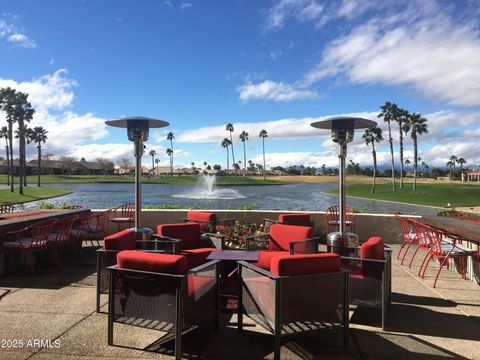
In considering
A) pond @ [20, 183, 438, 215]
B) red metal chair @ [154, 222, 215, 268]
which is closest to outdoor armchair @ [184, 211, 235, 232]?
red metal chair @ [154, 222, 215, 268]

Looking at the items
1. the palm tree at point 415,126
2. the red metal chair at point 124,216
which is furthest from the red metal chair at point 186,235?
the palm tree at point 415,126

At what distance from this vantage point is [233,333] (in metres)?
3.97

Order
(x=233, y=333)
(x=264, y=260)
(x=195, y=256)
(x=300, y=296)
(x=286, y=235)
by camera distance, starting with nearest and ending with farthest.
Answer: (x=300, y=296) < (x=233, y=333) < (x=264, y=260) < (x=195, y=256) < (x=286, y=235)

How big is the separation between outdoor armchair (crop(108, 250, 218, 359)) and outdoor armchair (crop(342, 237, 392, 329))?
1670 millimetres

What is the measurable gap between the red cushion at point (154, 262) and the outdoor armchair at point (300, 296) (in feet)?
2.24

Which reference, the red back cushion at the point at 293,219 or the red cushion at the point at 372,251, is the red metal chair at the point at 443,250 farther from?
the red back cushion at the point at 293,219

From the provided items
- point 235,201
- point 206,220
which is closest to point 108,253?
point 206,220

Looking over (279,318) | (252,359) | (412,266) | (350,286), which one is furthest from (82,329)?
(412,266)

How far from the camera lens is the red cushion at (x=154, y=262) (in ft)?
11.1

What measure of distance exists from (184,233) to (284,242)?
148 cm

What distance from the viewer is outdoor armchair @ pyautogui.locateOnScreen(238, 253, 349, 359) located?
3.31m

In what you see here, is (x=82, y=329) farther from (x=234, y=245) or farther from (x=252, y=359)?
(x=234, y=245)

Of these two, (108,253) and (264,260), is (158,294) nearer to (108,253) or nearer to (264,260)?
(108,253)

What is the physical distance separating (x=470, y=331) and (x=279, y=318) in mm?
2157
